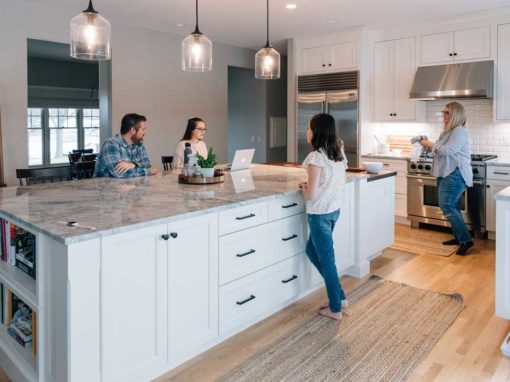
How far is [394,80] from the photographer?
6102mm

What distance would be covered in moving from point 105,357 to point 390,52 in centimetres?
539

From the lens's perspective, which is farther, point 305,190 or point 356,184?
point 356,184

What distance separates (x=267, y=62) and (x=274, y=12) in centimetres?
173

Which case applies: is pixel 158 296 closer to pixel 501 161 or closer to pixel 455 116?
pixel 455 116

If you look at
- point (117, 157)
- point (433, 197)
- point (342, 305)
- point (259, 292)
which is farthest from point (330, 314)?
point (433, 197)

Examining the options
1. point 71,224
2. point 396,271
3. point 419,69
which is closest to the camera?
point 71,224

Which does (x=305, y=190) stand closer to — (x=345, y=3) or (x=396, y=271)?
(x=396, y=271)

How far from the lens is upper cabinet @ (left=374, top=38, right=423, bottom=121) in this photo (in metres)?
5.94

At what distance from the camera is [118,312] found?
204 centimetres

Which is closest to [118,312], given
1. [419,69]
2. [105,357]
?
[105,357]

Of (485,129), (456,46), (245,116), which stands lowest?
(485,129)

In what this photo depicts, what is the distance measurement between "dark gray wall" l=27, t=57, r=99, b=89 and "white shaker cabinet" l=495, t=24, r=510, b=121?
811 cm

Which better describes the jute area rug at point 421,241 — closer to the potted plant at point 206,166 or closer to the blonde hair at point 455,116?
the blonde hair at point 455,116

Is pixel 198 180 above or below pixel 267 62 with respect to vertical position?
below
